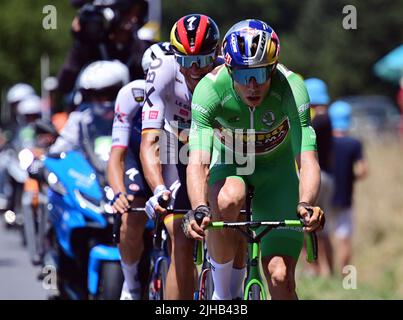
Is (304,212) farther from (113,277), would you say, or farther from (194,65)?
(113,277)

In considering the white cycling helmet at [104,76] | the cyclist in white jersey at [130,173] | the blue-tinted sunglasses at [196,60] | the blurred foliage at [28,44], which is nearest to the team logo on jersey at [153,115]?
the blue-tinted sunglasses at [196,60]

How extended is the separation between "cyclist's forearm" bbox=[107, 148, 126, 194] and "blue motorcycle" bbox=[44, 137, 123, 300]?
287 mm

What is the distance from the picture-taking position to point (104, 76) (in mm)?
9664

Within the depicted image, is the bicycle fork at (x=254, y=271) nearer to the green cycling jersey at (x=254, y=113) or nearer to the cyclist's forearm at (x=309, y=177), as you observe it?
the cyclist's forearm at (x=309, y=177)

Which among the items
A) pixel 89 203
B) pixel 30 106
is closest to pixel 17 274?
pixel 89 203

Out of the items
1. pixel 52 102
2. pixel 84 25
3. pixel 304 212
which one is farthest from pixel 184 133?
pixel 52 102

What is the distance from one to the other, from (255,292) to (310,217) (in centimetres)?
65

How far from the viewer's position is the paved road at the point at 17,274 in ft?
37.2

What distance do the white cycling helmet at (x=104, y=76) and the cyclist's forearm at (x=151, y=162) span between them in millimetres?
2036

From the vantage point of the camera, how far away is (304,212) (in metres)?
6.36

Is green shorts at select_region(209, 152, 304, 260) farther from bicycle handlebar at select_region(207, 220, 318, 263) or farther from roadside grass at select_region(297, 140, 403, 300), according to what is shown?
roadside grass at select_region(297, 140, 403, 300)

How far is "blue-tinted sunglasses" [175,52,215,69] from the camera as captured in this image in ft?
24.3

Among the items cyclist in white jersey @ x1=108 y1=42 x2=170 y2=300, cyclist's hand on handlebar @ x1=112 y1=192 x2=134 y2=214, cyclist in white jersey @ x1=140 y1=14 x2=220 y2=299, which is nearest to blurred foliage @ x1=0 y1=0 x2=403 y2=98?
cyclist in white jersey @ x1=108 y1=42 x2=170 y2=300

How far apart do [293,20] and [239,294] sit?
6060cm
